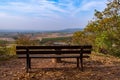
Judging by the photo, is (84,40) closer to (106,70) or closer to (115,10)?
(115,10)

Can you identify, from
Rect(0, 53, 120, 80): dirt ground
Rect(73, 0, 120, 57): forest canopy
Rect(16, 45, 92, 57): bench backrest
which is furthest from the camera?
Rect(73, 0, 120, 57): forest canopy

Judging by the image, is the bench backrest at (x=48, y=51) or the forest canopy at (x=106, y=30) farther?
the forest canopy at (x=106, y=30)

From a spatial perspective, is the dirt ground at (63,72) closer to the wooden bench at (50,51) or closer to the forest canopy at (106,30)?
the wooden bench at (50,51)

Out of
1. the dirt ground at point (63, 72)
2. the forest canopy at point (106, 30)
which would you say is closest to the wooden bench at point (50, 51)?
the dirt ground at point (63, 72)

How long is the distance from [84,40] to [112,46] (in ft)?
10.1

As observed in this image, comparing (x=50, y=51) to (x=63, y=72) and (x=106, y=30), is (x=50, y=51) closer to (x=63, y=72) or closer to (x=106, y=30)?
(x=63, y=72)

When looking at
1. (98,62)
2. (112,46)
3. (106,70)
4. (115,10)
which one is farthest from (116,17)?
(106,70)

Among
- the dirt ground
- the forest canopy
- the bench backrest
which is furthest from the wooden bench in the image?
the forest canopy

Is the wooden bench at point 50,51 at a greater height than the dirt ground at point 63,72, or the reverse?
the wooden bench at point 50,51

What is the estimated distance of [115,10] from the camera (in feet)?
64.8

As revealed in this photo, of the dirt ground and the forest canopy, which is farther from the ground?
the forest canopy

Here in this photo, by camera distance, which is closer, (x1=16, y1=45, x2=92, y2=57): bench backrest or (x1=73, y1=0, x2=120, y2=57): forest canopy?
(x1=16, y1=45, x2=92, y2=57): bench backrest

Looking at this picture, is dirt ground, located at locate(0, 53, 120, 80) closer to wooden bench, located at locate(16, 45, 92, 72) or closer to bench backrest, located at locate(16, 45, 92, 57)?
wooden bench, located at locate(16, 45, 92, 72)

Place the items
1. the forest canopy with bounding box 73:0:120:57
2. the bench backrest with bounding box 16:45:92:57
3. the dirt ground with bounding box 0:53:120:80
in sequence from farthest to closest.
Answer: the forest canopy with bounding box 73:0:120:57
the bench backrest with bounding box 16:45:92:57
the dirt ground with bounding box 0:53:120:80
